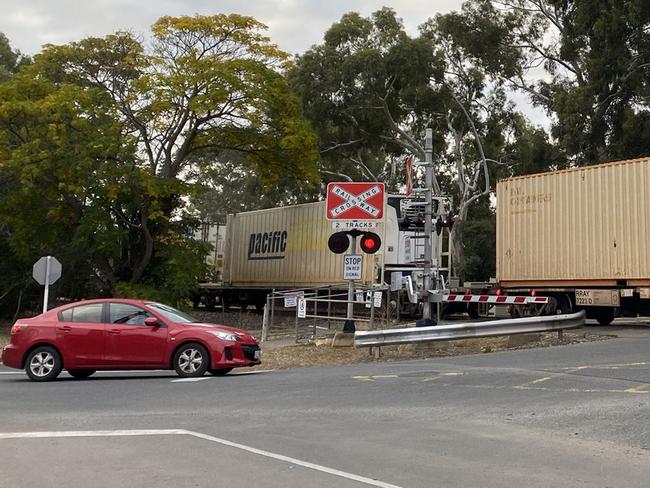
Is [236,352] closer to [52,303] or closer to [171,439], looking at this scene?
[171,439]

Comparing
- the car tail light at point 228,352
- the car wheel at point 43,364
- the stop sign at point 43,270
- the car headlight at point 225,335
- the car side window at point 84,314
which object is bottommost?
the car wheel at point 43,364

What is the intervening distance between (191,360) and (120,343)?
1189 mm

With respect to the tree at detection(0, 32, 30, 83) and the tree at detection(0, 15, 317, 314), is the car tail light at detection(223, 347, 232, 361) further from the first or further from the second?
the tree at detection(0, 32, 30, 83)

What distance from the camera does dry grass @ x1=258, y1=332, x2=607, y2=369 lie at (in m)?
15.8

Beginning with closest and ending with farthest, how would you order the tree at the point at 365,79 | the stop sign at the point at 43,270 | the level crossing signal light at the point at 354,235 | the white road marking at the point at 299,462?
the white road marking at the point at 299,462 → the level crossing signal light at the point at 354,235 → the stop sign at the point at 43,270 → the tree at the point at 365,79

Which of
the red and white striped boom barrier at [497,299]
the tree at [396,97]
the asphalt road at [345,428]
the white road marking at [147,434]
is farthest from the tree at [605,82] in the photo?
the white road marking at [147,434]

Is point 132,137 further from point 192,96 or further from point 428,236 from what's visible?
point 428,236

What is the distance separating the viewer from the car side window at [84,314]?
44.4 ft

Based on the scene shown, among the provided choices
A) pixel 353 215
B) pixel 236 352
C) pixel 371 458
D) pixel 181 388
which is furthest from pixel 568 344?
pixel 371 458

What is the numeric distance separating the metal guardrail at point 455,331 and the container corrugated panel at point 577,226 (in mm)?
4348

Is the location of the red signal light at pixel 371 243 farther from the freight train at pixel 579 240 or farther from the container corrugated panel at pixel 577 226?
the container corrugated panel at pixel 577 226

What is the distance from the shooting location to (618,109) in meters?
32.8

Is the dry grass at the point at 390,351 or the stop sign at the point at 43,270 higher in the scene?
the stop sign at the point at 43,270

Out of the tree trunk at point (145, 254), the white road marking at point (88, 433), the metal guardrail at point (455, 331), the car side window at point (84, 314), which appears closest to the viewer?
the white road marking at point (88, 433)
